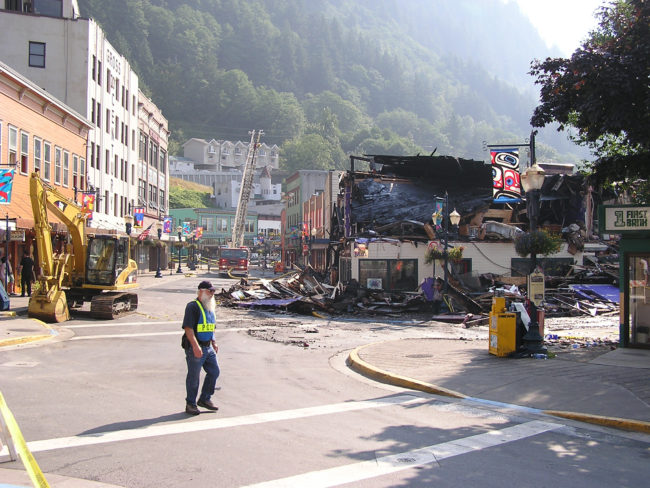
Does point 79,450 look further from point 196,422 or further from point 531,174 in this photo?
point 531,174

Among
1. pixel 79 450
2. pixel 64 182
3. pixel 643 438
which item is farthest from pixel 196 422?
pixel 64 182

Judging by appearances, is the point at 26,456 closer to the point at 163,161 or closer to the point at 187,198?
the point at 163,161

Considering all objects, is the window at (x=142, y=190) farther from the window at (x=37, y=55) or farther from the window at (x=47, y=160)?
the window at (x=47, y=160)

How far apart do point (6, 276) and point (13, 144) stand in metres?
6.67

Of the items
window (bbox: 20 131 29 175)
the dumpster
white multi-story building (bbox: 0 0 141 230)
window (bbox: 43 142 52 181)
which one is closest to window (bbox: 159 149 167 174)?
white multi-story building (bbox: 0 0 141 230)

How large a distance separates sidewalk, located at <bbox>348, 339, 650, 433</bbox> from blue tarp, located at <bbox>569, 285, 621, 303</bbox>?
1257cm

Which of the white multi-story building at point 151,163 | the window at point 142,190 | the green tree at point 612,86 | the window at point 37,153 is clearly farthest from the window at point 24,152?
the window at point 142,190

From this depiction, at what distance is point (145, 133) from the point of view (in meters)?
61.3

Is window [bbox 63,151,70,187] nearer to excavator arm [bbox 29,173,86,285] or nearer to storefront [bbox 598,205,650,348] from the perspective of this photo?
excavator arm [bbox 29,173,86,285]

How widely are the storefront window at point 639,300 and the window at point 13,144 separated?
26134 millimetres

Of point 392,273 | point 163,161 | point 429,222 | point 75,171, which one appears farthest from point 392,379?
point 163,161

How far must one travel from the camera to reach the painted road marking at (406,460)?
5.65m

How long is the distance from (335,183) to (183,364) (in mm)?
42484

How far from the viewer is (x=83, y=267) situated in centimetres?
2150
